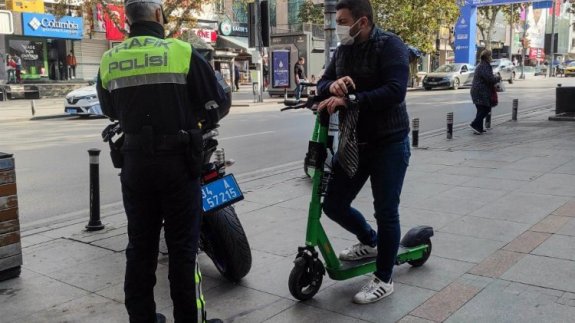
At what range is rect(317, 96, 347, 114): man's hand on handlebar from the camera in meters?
3.44

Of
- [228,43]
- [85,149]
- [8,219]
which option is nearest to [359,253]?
[8,219]

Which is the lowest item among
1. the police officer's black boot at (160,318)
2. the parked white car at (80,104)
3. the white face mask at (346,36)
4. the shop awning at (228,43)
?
the police officer's black boot at (160,318)

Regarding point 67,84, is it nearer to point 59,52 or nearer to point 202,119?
point 59,52

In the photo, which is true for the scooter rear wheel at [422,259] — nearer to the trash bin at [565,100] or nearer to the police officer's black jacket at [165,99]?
the police officer's black jacket at [165,99]

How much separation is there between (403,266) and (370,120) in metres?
1.39

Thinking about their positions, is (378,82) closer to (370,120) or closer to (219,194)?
(370,120)

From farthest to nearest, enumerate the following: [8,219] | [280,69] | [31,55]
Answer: [31,55], [280,69], [8,219]

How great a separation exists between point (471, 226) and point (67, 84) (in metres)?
26.6

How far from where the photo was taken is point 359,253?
417cm

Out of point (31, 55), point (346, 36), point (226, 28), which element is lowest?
point (346, 36)

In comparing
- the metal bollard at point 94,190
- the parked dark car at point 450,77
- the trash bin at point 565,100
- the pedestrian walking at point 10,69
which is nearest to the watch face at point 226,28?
the parked dark car at point 450,77

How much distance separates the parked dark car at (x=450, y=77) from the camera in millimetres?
32906

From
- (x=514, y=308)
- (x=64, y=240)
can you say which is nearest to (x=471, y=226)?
(x=514, y=308)

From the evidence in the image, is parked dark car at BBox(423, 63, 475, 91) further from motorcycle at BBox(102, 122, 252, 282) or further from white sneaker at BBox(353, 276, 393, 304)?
white sneaker at BBox(353, 276, 393, 304)
